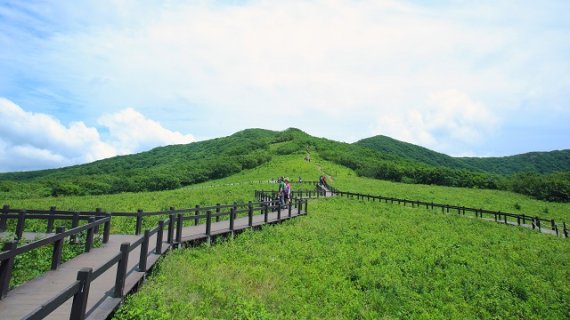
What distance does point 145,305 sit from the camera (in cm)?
725

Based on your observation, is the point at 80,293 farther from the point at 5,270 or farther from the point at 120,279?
the point at 5,270

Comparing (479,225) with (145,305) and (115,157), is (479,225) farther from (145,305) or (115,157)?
(115,157)

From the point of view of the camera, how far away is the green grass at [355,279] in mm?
8805

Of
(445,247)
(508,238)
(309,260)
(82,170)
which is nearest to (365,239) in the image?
(445,247)

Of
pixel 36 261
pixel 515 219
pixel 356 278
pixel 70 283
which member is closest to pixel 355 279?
pixel 356 278

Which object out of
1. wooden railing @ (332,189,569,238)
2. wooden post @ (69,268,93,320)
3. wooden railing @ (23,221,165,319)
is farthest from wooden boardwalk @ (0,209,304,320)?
wooden railing @ (332,189,569,238)

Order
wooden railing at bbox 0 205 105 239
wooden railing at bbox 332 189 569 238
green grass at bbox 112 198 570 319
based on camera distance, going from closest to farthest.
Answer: green grass at bbox 112 198 570 319 < wooden railing at bbox 0 205 105 239 < wooden railing at bbox 332 189 569 238

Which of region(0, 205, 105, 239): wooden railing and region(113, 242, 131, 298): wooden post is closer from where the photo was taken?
region(113, 242, 131, 298): wooden post

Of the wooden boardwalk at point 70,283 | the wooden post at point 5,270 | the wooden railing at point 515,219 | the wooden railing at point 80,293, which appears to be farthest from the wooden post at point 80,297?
the wooden railing at point 515,219

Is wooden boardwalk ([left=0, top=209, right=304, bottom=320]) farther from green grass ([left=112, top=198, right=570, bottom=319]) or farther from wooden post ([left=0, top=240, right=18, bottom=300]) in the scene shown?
green grass ([left=112, top=198, right=570, bottom=319])

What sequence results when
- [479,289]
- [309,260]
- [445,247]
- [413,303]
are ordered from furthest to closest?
[445,247] → [309,260] → [479,289] → [413,303]

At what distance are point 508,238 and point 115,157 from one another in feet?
654

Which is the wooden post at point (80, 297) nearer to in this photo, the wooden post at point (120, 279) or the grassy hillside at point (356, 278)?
the grassy hillside at point (356, 278)

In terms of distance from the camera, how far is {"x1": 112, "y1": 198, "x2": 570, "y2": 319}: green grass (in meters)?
8.80
